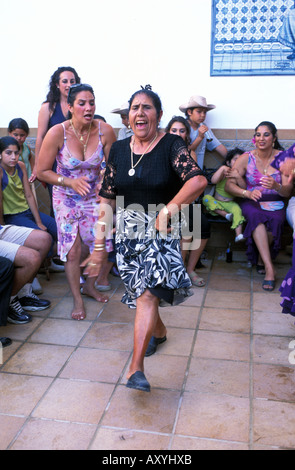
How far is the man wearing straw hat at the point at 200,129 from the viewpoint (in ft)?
16.9

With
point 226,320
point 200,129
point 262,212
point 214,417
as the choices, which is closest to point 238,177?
point 262,212

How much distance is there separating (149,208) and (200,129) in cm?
229

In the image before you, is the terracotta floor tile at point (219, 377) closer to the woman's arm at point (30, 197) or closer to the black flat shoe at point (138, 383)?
the black flat shoe at point (138, 383)

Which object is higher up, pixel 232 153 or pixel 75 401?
pixel 232 153

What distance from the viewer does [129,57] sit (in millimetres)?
5555

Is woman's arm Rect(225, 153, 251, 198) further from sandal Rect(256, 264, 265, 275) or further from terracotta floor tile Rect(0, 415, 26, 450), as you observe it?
terracotta floor tile Rect(0, 415, 26, 450)

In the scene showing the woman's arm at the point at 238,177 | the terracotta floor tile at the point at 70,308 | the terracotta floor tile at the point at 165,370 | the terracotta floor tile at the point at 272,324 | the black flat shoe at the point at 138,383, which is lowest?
the terracotta floor tile at the point at 70,308

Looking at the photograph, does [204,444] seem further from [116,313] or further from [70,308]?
[70,308]

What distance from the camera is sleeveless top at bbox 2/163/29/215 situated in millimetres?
4404

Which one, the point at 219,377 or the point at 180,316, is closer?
the point at 219,377

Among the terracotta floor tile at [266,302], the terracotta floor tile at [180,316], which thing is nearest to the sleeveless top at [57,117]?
the terracotta floor tile at [180,316]

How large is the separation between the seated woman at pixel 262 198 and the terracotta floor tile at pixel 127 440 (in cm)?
237
